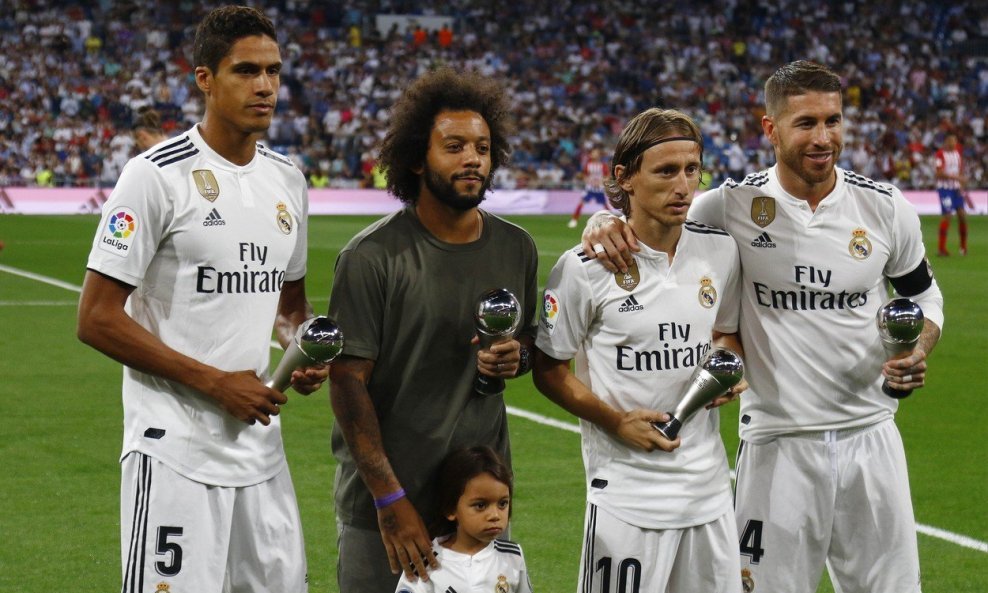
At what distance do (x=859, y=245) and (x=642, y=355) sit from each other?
0.92m

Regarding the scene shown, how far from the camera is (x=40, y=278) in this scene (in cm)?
1773

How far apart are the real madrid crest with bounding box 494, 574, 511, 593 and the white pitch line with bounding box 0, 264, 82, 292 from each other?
527 inches

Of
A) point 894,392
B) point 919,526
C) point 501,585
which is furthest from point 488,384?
point 919,526

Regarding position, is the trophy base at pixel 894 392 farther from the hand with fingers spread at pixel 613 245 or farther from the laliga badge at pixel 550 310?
the laliga badge at pixel 550 310

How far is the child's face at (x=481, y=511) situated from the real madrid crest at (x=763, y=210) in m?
1.26

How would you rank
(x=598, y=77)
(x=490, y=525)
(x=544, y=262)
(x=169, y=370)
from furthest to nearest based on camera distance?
1. (x=598, y=77)
2. (x=544, y=262)
3. (x=490, y=525)
4. (x=169, y=370)

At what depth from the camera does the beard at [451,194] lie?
3994mm

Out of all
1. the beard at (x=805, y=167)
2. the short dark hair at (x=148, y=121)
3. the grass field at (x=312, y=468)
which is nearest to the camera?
the beard at (x=805, y=167)

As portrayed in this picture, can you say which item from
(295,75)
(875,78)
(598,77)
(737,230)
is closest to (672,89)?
(598,77)

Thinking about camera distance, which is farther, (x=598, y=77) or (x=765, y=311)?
(x=598, y=77)

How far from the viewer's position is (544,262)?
20.5m

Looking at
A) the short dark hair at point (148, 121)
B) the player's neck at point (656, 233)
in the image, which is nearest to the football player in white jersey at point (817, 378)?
the player's neck at point (656, 233)

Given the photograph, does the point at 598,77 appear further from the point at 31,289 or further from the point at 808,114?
the point at 808,114

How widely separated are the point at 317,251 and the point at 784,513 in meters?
17.6
